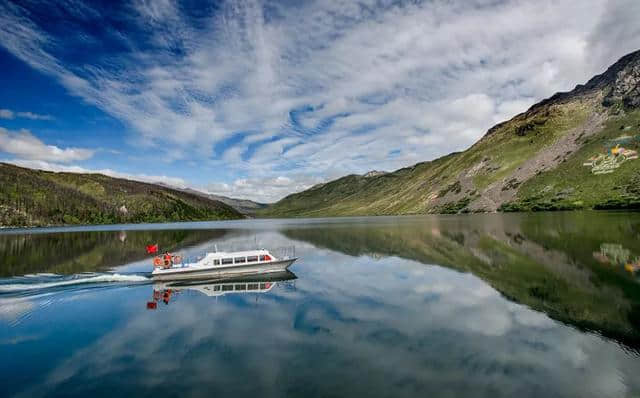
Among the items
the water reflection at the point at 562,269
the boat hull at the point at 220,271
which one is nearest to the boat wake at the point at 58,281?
the boat hull at the point at 220,271

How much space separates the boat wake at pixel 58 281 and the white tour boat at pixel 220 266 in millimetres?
3040

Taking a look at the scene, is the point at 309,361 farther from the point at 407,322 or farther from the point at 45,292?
the point at 45,292

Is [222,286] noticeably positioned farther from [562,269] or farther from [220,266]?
[562,269]

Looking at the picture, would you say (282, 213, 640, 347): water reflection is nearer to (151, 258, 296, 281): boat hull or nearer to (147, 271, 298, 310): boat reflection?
(151, 258, 296, 281): boat hull

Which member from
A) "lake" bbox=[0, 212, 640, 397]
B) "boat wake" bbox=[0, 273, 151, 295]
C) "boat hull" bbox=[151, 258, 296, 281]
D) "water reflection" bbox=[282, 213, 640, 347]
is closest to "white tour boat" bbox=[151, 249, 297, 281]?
"boat hull" bbox=[151, 258, 296, 281]

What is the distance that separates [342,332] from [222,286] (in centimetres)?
2597

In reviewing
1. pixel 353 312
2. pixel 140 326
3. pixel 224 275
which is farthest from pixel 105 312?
pixel 353 312

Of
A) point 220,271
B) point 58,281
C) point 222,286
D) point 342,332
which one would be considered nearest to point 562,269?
point 342,332

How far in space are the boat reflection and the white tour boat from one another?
1.04 meters

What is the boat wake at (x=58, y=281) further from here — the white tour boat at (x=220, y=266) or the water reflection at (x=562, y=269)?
the water reflection at (x=562, y=269)

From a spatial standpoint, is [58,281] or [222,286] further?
[58,281]

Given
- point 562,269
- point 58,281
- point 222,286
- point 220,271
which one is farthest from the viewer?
point 220,271

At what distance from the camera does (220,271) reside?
53812 mm

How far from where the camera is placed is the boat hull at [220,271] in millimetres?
51969
